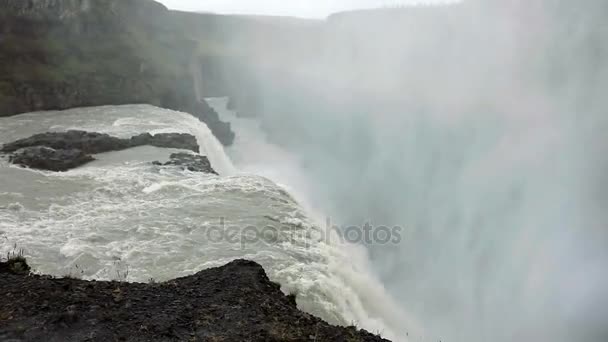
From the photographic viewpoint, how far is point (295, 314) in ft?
25.4

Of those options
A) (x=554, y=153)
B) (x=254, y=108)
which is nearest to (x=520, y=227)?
(x=554, y=153)

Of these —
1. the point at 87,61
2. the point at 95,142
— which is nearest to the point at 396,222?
the point at 95,142

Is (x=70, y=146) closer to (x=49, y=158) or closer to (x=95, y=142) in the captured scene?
(x=95, y=142)

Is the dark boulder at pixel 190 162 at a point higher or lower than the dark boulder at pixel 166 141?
higher

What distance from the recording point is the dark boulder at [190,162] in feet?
71.0

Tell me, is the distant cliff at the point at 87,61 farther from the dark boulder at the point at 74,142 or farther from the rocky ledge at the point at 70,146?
the rocky ledge at the point at 70,146

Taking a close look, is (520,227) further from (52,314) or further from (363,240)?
(52,314)

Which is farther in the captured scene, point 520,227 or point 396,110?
point 396,110

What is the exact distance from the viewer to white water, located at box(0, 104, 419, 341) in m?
12.1

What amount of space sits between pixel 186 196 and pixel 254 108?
152 feet

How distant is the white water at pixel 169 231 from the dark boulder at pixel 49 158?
0.54m

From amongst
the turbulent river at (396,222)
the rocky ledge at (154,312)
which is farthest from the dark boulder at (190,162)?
the rocky ledge at (154,312)

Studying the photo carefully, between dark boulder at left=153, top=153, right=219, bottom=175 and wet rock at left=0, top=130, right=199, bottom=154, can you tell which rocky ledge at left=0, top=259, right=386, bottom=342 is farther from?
wet rock at left=0, top=130, right=199, bottom=154

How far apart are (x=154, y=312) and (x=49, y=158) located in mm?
16322
